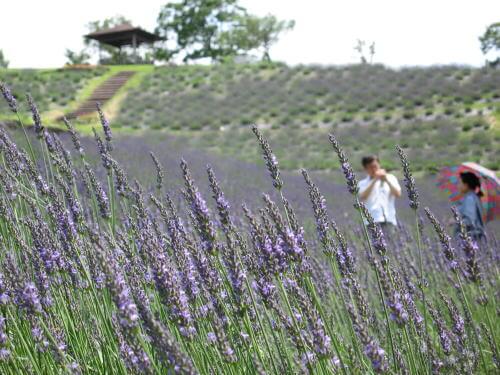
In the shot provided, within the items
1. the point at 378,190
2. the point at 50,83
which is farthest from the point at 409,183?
the point at 50,83

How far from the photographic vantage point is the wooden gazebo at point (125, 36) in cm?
3844

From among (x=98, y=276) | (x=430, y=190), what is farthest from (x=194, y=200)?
(x=430, y=190)

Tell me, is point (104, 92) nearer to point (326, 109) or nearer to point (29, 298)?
point (326, 109)

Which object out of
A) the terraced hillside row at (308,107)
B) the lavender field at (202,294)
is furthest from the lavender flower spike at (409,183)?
the terraced hillside row at (308,107)

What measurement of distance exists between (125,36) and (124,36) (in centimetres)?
7

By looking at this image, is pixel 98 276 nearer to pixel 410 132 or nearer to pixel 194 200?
pixel 194 200

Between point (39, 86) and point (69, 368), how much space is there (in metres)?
28.9

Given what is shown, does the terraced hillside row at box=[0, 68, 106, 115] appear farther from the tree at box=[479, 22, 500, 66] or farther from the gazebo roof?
the tree at box=[479, 22, 500, 66]

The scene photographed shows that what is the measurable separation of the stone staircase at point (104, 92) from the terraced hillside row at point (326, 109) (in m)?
1.22

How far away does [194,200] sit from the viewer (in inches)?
55.5

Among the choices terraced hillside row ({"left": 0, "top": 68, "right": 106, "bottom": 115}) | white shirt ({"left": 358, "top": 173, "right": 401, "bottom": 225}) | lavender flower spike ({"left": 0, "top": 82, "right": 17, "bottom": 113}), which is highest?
terraced hillside row ({"left": 0, "top": 68, "right": 106, "bottom": 115})

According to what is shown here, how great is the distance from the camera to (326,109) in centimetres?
2228

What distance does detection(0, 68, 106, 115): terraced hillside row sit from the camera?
25.4 m

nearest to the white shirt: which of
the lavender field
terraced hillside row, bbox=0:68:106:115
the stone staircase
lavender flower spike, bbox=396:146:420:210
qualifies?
the lavender field
